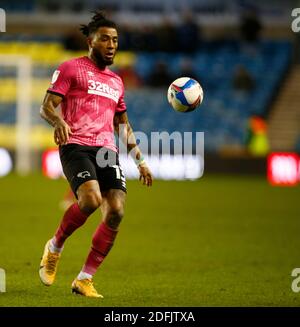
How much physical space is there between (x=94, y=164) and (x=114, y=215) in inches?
18.7

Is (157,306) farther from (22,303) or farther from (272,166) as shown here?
(272,166)

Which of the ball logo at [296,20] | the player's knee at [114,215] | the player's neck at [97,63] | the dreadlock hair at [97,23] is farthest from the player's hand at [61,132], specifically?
the ball logo at [296,20]

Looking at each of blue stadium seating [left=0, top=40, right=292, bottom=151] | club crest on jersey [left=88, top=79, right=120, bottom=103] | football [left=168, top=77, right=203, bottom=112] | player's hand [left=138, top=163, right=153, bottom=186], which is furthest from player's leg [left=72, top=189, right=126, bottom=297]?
blue stadium seating [left=0, top=40, right=292, bottom=151]

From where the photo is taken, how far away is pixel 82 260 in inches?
412

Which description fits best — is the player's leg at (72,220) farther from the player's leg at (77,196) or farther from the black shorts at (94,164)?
the black shorts at (94,164)

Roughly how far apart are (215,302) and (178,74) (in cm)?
2323

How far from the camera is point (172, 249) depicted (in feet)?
38.4

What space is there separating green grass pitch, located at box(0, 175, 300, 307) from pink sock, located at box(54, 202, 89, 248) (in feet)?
1.51

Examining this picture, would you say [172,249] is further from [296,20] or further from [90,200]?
[296,20]

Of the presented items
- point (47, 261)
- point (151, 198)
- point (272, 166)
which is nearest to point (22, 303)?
point (47, 261)

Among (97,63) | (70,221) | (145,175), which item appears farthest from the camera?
(145,175)

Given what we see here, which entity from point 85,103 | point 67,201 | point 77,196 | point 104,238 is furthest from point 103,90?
point 67,201

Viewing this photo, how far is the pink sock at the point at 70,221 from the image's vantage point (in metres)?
7.95

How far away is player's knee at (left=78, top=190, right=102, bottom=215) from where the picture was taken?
7.71m
